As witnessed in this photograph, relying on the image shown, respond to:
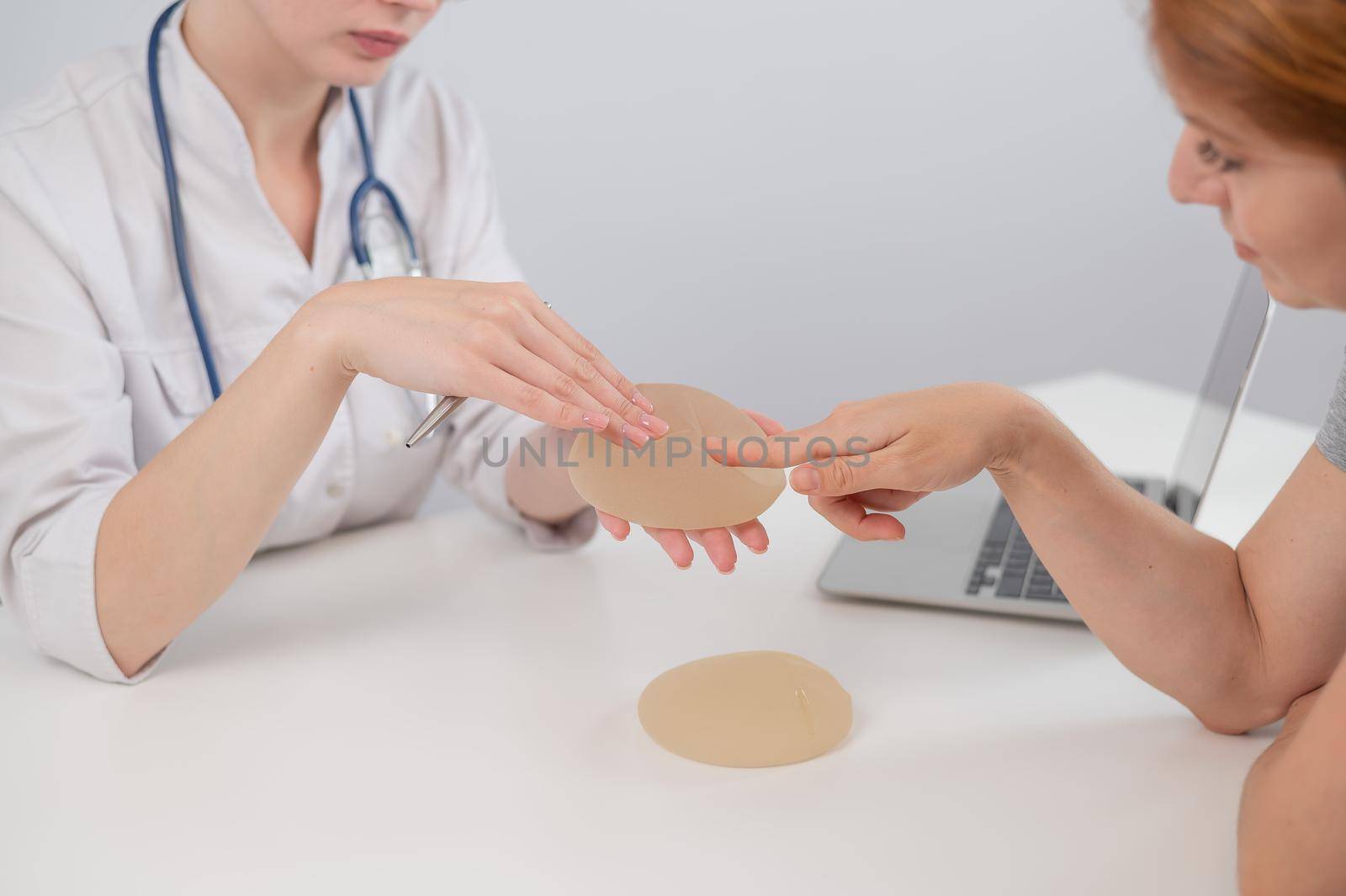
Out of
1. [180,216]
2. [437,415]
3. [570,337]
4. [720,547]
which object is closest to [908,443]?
[720,547]

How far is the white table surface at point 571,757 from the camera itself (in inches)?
35.9

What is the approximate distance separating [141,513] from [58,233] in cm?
35

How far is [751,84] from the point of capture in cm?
308

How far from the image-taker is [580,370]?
108cm

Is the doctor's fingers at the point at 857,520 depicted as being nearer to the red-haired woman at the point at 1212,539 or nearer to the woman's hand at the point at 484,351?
the red-haired woman at the point at 1212,539

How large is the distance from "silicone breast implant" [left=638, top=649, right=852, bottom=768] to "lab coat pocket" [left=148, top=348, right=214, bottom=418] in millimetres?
689

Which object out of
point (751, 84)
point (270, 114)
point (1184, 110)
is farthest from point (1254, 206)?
point (751, 84)

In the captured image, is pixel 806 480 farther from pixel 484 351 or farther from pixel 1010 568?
pixel 1010 568

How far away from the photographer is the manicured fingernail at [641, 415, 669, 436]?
1101 millimetres

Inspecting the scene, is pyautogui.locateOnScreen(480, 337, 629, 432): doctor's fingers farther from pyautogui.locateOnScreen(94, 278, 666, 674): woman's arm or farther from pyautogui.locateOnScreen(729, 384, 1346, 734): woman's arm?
pyautogui.locateOnScreen(729, 384, 1346, 734): woman's arm

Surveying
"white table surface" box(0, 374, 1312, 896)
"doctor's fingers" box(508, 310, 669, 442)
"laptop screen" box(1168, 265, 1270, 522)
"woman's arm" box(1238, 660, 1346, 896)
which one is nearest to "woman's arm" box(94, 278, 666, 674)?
"doctor's fingers" box(508, 310, 669, 442)

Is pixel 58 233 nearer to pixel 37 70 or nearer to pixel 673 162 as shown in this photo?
pixel 37 70

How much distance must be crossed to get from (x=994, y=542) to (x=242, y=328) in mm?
957

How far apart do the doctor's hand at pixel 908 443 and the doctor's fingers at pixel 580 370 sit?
0.13 meters
